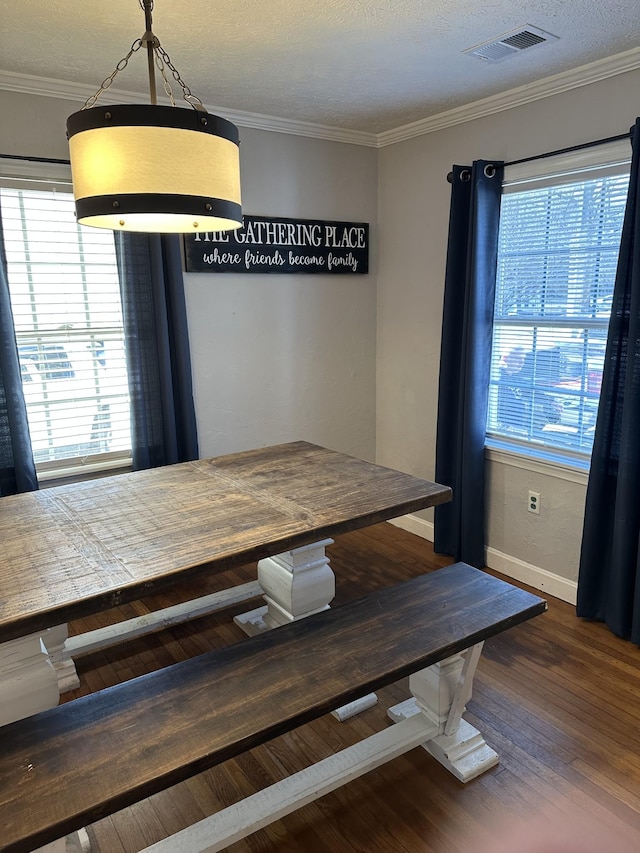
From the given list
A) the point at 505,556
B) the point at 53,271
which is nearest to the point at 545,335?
the point at 505,556

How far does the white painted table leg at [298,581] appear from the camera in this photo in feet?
7.64

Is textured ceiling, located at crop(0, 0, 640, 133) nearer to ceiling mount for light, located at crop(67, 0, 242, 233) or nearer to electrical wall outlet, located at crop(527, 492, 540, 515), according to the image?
ceiling mount for light, located at crop(67, 0, 242, 233)

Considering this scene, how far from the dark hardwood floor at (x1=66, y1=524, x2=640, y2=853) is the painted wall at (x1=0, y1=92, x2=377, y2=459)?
1.30 meters

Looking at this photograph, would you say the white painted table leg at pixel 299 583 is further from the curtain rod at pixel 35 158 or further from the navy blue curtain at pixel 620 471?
the curtain rod at pixel 35 158

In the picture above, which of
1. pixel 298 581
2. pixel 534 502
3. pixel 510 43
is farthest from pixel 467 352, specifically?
pixel 298 581

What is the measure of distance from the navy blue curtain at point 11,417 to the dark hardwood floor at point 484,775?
870 millimetres

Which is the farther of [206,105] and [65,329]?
[206,105]

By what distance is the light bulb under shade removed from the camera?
1.47 m

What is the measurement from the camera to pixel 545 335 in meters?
3.01

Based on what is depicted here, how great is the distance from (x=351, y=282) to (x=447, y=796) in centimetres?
282

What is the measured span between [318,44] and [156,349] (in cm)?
156

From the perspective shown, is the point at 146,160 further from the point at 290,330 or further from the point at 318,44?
the point at 290,330

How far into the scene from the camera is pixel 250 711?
1.53 metres

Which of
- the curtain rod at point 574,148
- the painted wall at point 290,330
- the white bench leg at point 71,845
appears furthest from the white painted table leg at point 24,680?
the curtain rod at point 574,148
